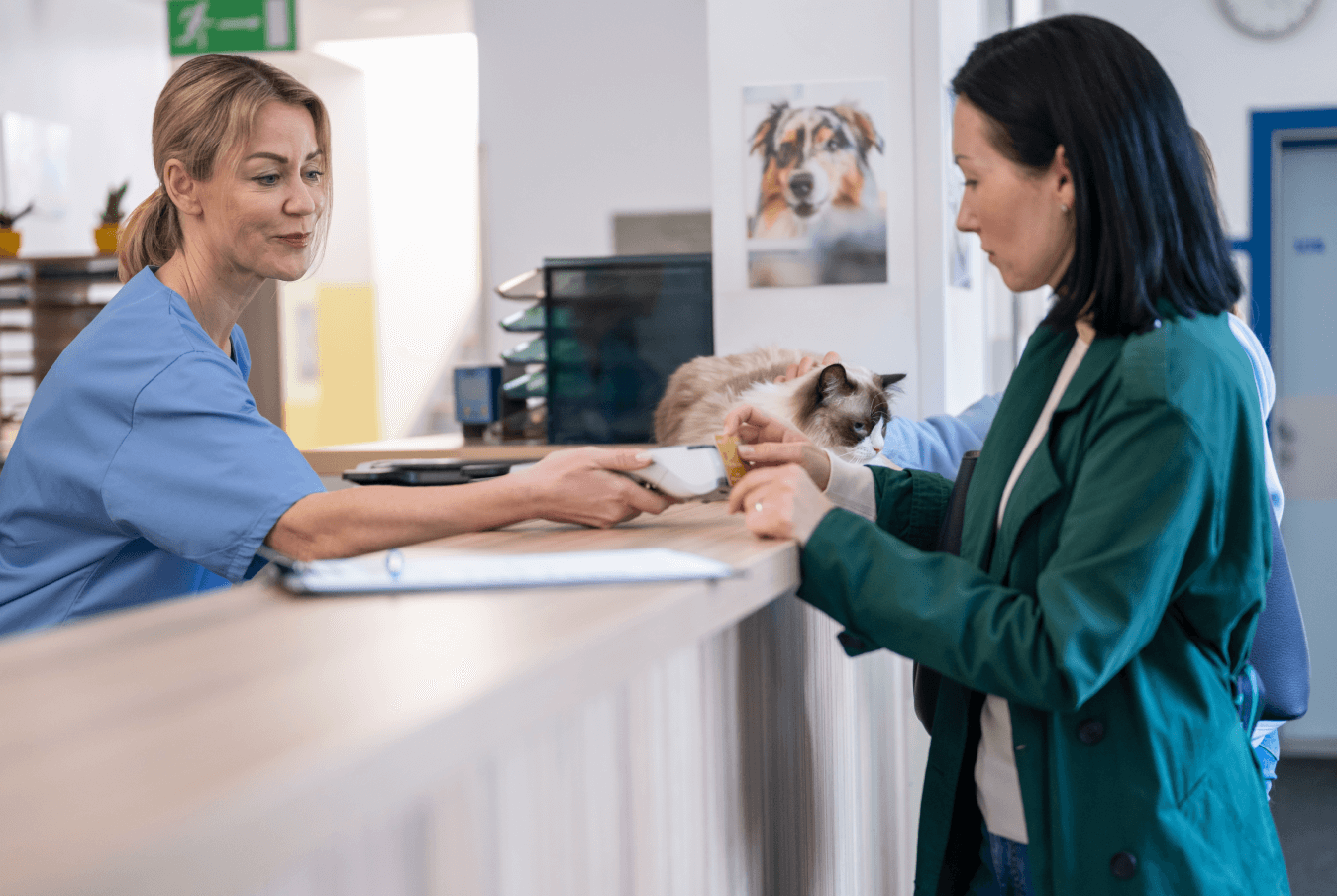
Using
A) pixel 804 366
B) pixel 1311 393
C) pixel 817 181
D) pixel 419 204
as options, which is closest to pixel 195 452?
pixel 804 366

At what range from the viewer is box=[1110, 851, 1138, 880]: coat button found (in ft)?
3.34

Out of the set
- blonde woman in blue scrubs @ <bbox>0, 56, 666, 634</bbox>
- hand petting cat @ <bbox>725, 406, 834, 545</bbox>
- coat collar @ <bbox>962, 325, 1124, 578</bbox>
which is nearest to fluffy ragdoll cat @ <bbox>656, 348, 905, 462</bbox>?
hand petting cat @ <bbox>725, 406, 834, 545</bbox>

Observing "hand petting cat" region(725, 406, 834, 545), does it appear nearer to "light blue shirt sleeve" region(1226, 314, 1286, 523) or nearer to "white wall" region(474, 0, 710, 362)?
"light blue shirt sleeve" region(1226, 314, 1286, 523)

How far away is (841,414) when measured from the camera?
1889 mm

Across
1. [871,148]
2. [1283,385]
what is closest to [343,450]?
[871,148]

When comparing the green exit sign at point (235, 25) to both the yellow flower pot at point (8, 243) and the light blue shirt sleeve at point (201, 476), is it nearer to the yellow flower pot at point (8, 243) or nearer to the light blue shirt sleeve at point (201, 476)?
the yellow flower pot at point (8, 243)

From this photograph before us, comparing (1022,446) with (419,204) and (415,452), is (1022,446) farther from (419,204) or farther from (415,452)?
(419,204)

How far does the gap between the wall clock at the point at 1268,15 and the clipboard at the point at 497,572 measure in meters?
4.59

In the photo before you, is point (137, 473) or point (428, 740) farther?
point (137, 473)

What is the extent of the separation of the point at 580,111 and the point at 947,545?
476 cm

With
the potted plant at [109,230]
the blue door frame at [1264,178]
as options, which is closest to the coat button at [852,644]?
the blue door frame at [1264,178]

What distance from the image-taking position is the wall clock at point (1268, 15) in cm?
450

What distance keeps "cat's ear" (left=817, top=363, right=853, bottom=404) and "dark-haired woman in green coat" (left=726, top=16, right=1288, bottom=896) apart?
27.9 inches

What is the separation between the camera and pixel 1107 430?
3.24 feet
